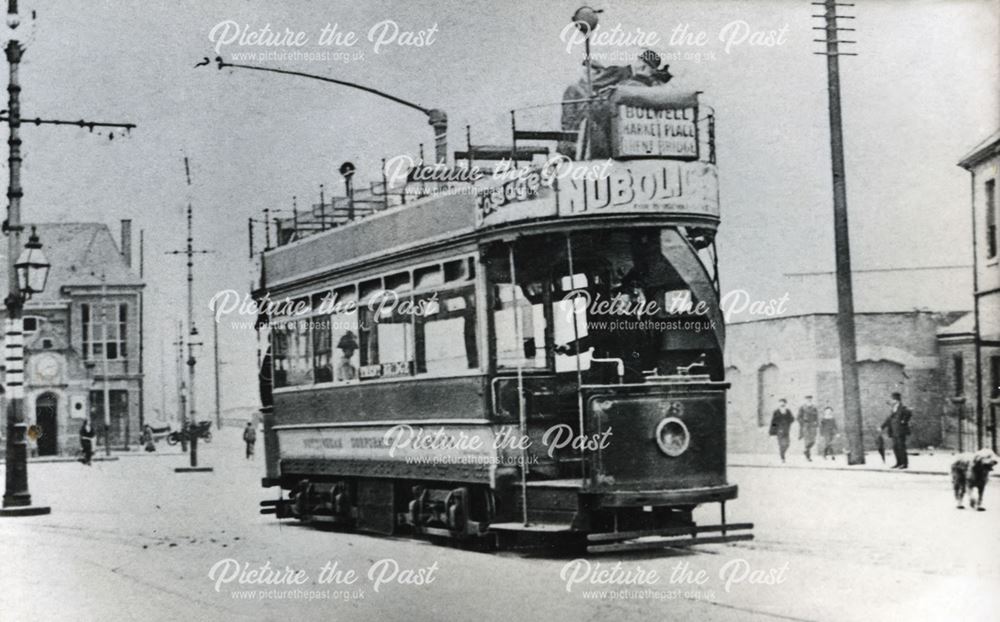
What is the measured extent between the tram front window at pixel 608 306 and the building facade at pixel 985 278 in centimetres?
200

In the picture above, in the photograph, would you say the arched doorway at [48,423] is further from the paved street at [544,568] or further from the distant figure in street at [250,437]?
the distant figure in street at [250,437]

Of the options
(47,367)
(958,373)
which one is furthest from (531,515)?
(47,367)

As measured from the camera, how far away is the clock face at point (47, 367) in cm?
1101

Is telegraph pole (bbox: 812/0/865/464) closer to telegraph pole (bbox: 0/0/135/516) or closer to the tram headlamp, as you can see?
the tram headlamp

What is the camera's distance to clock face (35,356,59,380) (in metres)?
11.0

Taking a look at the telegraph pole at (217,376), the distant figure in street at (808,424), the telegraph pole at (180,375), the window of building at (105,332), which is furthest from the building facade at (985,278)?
the window of building at (105,332)

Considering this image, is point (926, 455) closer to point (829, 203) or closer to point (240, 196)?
point (829, 203)

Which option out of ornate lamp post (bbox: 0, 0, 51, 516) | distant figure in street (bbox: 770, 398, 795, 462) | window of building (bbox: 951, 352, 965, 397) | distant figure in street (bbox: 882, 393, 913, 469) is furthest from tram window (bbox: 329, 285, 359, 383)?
window of building (bbox: 951, 352, 965, 397)

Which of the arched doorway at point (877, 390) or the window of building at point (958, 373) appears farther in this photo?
the window of building at point (958, 373)

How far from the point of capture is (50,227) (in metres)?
11.2

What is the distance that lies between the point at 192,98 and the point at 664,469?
4206 millimetres

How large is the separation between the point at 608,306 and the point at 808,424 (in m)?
1.79

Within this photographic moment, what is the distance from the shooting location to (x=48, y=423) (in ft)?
38.2

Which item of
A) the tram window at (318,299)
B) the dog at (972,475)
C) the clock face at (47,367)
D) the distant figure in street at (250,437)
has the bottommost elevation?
the dog at (972,475)
